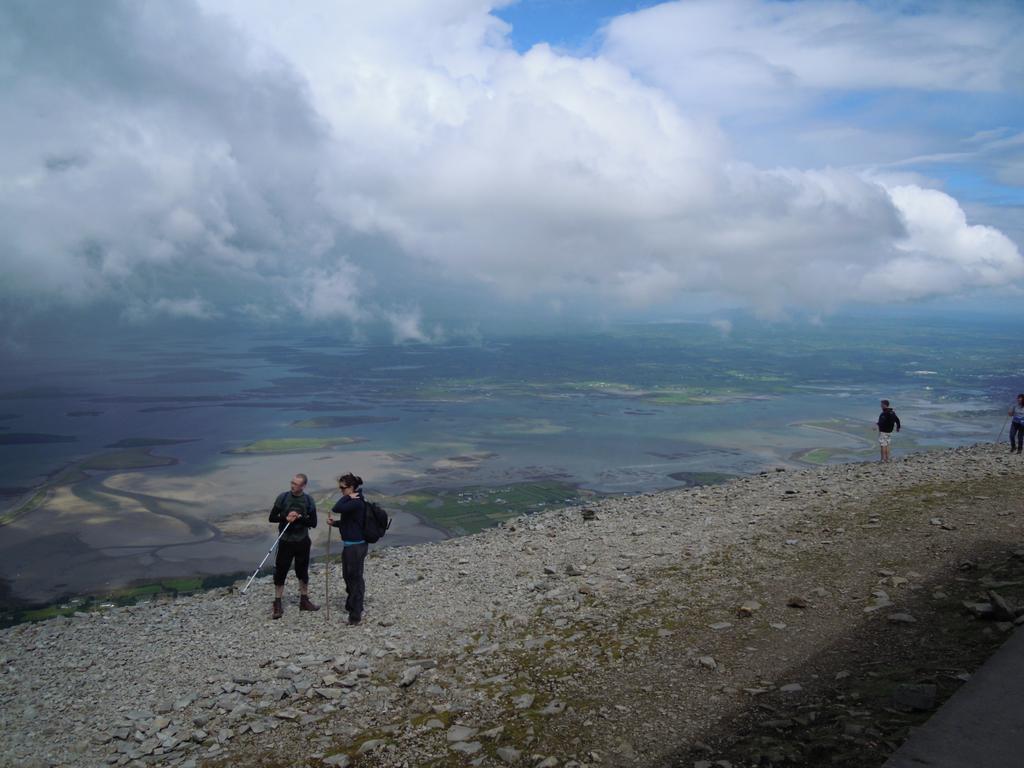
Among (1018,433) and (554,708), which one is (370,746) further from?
(1018,433)

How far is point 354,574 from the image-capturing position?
12.1m

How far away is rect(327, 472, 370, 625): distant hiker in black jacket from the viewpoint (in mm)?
11688

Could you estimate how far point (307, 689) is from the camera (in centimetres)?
952

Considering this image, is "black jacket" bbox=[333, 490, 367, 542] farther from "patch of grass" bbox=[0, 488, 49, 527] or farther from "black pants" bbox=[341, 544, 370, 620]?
"patch of grass" bbox=[0, 488, 49, 527]

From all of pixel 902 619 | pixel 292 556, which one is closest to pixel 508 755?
pixel 902 619

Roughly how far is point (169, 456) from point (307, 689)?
10508cm

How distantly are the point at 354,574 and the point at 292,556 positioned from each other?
1.55 meters

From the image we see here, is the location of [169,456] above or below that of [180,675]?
below

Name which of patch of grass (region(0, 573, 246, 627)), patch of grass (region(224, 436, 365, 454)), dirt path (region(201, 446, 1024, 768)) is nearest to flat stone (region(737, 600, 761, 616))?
dirt path (region(201, 446, 1024, 768))

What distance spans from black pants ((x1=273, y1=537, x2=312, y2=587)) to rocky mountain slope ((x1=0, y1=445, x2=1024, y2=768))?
87 centimetres

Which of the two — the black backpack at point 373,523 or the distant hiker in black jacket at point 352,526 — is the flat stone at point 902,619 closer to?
the black backpack at point 373,523

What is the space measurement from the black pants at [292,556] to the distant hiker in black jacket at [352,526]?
107 cm

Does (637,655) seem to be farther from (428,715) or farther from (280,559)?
(280,559)

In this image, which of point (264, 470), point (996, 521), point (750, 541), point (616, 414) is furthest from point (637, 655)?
Result: point (616, 414)
